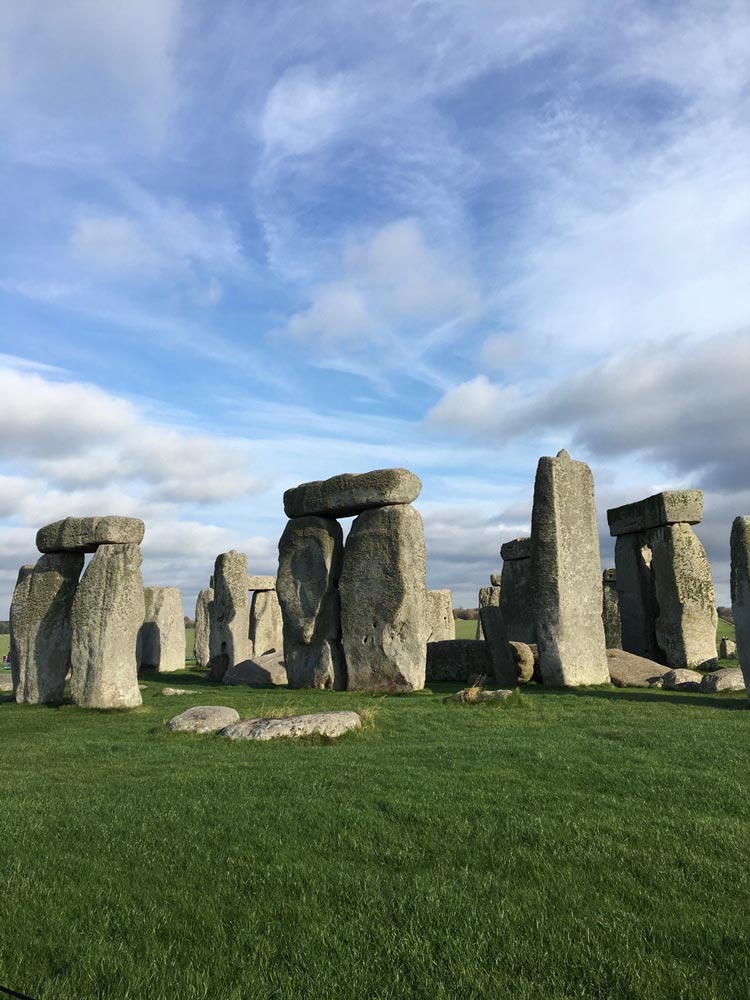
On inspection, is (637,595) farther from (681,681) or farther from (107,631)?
(107,631)

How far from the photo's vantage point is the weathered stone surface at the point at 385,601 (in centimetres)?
1533

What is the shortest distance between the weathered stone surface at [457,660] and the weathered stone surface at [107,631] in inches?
304

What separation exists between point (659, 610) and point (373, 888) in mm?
17194

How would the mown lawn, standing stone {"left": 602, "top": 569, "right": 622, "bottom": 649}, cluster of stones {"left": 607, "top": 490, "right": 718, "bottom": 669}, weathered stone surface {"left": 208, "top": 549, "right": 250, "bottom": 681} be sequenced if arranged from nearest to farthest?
the mown lawn → cluster of stones {"left": 607, "top": 490, "right": 718, "bottom": 669} → standing stone {"left": 602, "top": 569, "right": 622, "bottom": 649} → weathered stone surface {"left": 208, "top": 549, "right": 250, "bottom": 681}

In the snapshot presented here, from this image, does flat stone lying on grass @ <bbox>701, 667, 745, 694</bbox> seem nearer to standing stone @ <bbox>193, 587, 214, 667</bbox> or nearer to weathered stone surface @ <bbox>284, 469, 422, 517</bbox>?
weathered stone surface @ <bbox>284, 469, 422, 517</bbox>

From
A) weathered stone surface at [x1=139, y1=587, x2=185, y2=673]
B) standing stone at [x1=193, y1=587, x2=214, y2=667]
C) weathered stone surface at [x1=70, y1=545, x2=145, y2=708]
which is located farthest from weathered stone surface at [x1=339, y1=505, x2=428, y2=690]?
standing stone at [x1=193, y1=587, x2=214, y2=667]

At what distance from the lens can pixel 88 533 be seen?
1380 centimetres

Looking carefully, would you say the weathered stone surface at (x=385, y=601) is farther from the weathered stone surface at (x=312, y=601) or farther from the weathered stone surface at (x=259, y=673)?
the weathered stone surface at (x=259, y=673)

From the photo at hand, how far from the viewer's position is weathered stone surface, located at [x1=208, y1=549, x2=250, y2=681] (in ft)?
71.6

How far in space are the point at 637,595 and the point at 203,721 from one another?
46.9 ft

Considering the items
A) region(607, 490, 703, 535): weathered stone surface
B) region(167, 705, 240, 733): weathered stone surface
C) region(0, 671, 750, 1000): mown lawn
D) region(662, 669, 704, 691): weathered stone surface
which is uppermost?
region(607, 490, 703, 535): weathered stone surface

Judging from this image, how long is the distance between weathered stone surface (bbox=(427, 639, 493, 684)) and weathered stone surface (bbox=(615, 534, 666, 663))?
4960mm

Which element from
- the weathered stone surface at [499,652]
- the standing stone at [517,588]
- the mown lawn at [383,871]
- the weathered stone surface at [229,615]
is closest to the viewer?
the mown lawn at [383,871]

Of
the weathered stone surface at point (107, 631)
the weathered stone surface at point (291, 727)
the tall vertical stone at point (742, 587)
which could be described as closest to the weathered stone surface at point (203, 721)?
the weathered stone surface at point (291, 727)
